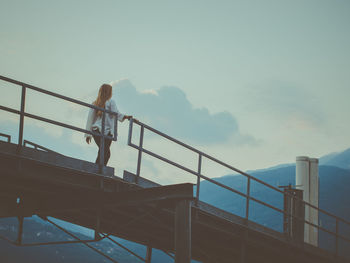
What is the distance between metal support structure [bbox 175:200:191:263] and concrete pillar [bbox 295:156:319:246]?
32.6 ft

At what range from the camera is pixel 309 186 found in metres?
17.6

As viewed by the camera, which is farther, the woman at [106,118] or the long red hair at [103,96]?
the long red hair at [103,96]

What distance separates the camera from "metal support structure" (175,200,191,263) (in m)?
8.23

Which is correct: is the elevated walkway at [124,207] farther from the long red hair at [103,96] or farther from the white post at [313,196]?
the white post at [313,196]

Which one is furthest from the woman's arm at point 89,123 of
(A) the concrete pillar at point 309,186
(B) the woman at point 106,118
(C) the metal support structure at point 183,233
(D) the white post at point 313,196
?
(D) the white post at point 313,196

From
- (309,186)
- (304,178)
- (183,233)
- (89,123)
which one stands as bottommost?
(183,233)

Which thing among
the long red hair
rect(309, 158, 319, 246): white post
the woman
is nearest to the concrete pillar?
rect(309, 158, 319, 246): white post

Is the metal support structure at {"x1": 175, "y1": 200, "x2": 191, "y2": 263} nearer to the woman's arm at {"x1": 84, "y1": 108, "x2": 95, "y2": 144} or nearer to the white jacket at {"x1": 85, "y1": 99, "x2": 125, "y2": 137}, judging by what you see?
the white jacket at {"x1": 85, "y1": 99, "x2": 125, "y2": 137}

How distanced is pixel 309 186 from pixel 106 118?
1041 cm

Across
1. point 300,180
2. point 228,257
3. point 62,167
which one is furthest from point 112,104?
point 300,180

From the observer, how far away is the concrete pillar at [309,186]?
17.3m

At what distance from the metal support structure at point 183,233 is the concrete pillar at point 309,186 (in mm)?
9925

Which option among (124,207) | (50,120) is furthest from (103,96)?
(124,207)

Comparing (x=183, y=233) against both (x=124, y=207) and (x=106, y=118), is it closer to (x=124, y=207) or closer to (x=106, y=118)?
(x=106, y=118)
